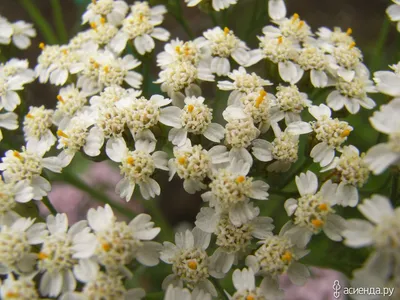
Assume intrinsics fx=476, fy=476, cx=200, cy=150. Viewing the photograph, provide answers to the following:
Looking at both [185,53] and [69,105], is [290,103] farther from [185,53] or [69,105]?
[69,105]

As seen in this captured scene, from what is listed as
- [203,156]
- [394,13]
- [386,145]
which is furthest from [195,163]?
[394,13]

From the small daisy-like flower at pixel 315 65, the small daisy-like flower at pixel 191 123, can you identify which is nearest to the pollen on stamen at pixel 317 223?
the small daisy-like flower at pixel 191 123

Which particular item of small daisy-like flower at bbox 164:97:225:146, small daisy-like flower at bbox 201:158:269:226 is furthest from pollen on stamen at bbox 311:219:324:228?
small daisy-like flower at bbox 164:97:225:146

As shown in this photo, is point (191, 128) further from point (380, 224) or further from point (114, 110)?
point (380, 224)

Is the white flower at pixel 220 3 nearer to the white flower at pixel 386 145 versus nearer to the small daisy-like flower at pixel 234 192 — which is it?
the small daisy-like flower at pixel 234 192

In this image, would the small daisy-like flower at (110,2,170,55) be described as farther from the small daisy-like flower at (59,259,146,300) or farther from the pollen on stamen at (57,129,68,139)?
the small daisy-like flower at (59,259,146,300)

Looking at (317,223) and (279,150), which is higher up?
(279,150)
